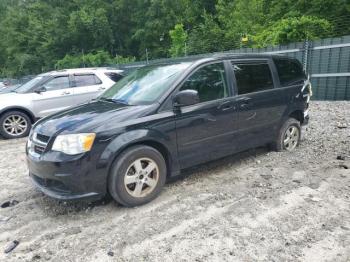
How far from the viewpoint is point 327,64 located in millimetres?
10273

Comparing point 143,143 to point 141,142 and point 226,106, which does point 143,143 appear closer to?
point 141,142

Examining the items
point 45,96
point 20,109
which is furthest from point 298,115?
point 20,109

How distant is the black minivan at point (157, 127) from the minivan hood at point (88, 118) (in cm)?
1

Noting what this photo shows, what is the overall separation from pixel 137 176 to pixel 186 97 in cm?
112

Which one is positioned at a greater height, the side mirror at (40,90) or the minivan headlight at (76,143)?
the side mirror at (40,90)

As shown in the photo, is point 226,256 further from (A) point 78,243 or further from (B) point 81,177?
(B) point 81,177

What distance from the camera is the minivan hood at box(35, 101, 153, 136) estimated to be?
3.53 m

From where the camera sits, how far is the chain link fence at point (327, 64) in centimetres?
977

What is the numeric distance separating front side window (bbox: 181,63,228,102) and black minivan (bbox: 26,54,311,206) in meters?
0.01

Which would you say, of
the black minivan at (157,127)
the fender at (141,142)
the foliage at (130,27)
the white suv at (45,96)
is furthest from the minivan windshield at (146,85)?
the foliage at (130,27)

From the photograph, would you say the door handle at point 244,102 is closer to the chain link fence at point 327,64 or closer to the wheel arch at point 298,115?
the wheel arch at point 298,115

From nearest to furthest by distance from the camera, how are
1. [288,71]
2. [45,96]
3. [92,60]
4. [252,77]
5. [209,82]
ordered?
[209,82] < [252,77] < [288,71] < [45,96] < [92,60]

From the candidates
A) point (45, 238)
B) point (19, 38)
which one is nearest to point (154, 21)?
point (19, 38)

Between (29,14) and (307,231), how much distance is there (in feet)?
158
